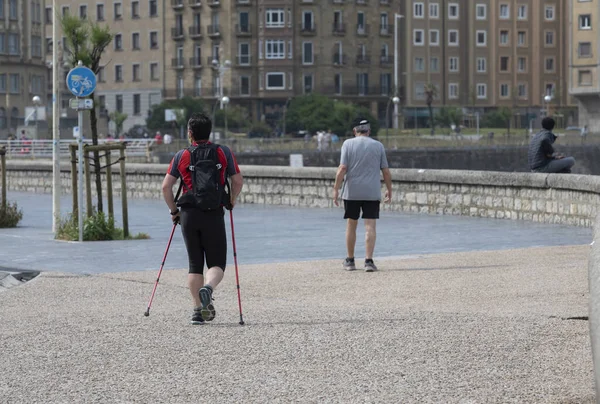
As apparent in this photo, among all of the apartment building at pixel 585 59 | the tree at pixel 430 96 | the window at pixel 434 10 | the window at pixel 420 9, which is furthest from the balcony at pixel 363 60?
the apartment building at pixel 585 59

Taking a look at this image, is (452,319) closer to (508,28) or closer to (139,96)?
(139,96)

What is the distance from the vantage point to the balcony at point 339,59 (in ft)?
353

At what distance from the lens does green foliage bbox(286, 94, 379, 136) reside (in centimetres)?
9369

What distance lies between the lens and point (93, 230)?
18.7m

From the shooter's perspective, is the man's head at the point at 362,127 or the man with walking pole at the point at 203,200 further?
the man's head at the point at 362,127

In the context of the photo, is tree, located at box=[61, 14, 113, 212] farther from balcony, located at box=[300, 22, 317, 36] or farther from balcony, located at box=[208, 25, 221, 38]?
balcony, located at box=[208, 25, 221, 38]

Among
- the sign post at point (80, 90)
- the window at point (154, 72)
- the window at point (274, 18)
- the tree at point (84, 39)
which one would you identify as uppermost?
the window at point (274, 18)

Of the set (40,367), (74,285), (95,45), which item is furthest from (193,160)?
(95,45)

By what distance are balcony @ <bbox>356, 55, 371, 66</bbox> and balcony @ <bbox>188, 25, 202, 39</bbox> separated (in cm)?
1259

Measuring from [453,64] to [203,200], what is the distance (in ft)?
375

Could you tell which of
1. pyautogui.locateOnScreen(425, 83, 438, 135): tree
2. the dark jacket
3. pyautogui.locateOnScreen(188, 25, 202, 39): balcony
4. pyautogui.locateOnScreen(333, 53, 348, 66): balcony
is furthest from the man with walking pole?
pyautogui.locateOnScreen(188, 25, 202, 39): balcony

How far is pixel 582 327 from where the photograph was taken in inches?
343

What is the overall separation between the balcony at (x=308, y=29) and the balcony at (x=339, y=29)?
1.69 meters

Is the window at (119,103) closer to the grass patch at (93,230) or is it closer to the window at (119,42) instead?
the window at (119,42)
